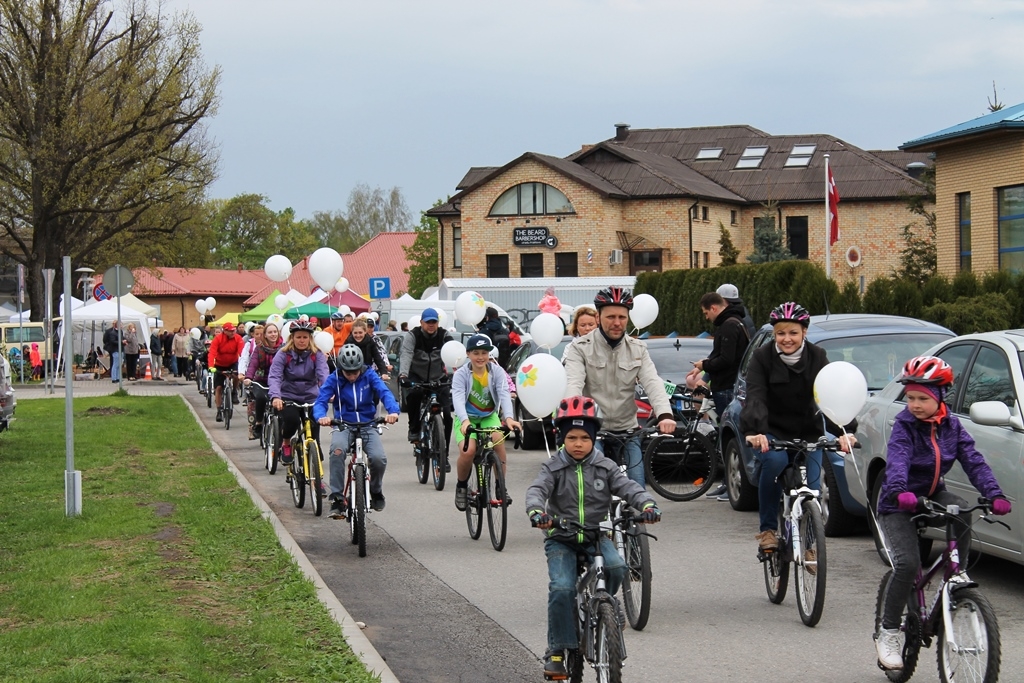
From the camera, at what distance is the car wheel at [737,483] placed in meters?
12.8

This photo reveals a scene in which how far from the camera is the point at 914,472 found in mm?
6332

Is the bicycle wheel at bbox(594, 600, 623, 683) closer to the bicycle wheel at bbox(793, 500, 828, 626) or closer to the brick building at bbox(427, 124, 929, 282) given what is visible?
the bicycle wheel at bbox(793, 500, 828, 626)

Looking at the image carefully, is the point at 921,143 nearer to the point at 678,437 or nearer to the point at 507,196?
the point at 678,437

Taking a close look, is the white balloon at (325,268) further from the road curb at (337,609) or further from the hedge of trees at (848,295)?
the road curb at (337,609)

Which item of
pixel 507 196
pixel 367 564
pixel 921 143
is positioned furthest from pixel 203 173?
pixel 367 564

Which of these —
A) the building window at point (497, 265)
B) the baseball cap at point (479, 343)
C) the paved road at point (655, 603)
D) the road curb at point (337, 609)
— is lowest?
the paved road at point (655, 603)

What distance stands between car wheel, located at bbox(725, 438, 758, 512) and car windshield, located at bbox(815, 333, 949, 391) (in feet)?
4.98

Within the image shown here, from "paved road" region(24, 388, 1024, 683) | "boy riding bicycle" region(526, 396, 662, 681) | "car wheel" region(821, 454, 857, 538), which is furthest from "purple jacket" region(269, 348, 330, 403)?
"boy riding bicycle" region(526, 396, 662, 681)

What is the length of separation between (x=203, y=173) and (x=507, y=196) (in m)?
17.9

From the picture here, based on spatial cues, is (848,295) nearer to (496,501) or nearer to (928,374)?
(496,501)

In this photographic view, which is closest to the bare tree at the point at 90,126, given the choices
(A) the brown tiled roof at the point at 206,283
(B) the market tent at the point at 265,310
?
(B) the market tent at the point at 265,310

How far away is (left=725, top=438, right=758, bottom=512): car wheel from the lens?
12836 mm

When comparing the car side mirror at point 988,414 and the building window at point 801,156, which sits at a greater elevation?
the building window at point 801,156

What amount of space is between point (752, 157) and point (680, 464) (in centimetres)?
5664
